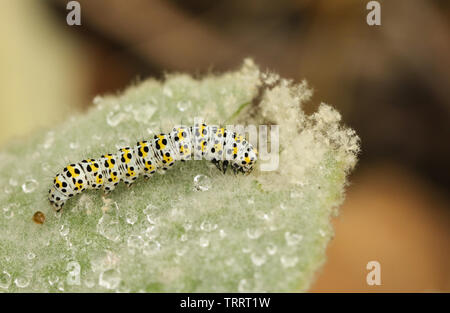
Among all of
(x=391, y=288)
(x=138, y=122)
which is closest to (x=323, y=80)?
(x=391, y=288)

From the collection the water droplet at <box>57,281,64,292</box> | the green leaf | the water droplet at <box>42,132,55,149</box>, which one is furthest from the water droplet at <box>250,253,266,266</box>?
the water droplet at <box>42,132,55,149</box>

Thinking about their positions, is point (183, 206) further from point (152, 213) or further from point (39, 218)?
point (39, 218)

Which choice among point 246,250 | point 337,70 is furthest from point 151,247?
point 337,70

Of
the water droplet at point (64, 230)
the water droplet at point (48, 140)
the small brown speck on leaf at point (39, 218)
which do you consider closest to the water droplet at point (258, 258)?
the water droplet at point (64, 230)

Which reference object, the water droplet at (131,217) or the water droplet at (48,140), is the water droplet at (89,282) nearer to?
the water droplet at (131,217)

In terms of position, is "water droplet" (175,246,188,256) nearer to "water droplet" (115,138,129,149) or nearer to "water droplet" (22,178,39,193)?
"water droplet" (115,138,129,149)
